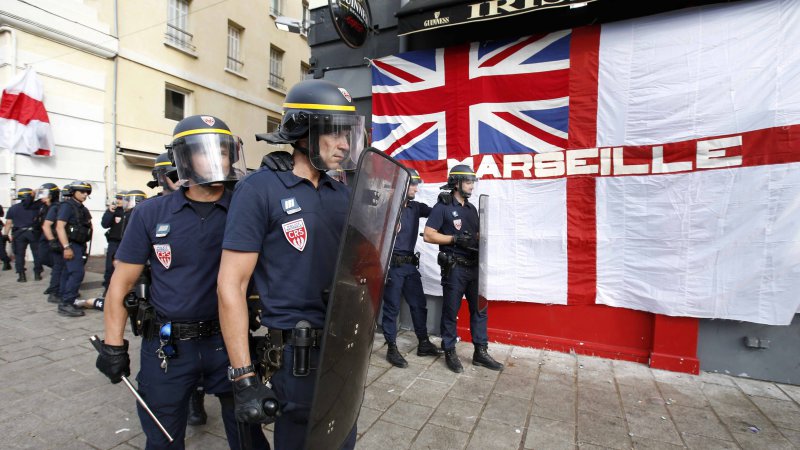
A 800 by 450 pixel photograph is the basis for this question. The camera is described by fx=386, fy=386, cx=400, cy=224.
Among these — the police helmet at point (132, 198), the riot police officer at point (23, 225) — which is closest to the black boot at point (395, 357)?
the police helmet at point (132, 198)

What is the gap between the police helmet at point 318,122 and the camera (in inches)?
60.4

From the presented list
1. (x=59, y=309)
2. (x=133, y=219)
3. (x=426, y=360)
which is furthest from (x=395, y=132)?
(x=59, y=309)

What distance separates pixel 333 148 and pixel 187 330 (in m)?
1.18

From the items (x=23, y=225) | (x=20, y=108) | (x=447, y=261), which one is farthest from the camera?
(x=20, y=108)

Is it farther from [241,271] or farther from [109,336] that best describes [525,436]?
[109,336]

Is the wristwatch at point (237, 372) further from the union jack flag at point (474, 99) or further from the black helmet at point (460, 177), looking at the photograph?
the union jack flag at point (474, 99)

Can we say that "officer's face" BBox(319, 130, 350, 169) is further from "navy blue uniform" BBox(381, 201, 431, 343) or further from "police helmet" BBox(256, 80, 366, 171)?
"navy blue uniform" BBox(381, 201, 431, 343)

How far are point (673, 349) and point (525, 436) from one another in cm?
224

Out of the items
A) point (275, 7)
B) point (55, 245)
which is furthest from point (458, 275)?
point (275, 7)

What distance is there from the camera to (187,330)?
74.3 inches

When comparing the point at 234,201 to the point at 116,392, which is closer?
the point at 234,201

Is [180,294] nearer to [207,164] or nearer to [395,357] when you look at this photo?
[207,164]

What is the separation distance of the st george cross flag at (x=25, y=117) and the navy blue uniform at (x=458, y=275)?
32.2 feet

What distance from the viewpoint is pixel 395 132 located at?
511 cm
